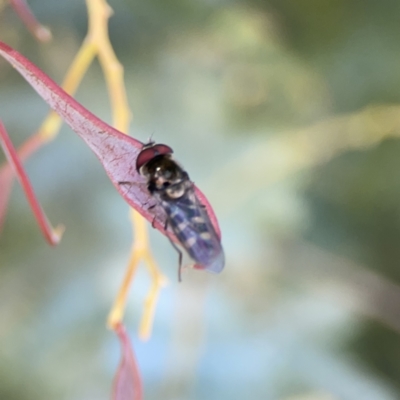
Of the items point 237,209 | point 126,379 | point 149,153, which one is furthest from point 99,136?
point 237,209

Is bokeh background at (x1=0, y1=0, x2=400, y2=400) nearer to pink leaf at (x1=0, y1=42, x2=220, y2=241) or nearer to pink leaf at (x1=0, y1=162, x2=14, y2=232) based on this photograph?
pink leaf at (x1=0, y1=162, x2=14, y2=232)

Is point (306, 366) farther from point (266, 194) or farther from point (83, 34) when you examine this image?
point (83, 34)

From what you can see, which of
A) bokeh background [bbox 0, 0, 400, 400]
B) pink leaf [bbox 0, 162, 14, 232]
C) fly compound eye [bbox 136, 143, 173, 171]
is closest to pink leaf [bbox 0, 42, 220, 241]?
fly compound eye [bbox 136, 143, 173, 171]

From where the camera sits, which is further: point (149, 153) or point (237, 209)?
point (237, 209)

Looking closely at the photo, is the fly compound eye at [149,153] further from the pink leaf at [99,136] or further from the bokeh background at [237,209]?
the bokeh background at [237,209]

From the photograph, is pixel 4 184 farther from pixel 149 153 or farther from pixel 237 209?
pixel 237 209

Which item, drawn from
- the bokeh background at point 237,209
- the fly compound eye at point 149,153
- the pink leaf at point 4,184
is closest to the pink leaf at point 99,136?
the fly compound eye at point 149,153

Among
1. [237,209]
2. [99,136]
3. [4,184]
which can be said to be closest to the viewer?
[99,136]
